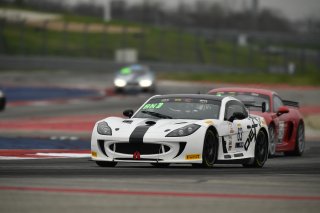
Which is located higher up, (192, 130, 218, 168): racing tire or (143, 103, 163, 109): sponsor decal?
(143, 103, 163, 109): sponsor decal

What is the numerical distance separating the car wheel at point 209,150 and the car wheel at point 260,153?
1.13 meters

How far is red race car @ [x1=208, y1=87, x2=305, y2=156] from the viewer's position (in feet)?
57.8

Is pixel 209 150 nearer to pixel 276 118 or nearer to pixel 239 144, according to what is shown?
pixel 239 144

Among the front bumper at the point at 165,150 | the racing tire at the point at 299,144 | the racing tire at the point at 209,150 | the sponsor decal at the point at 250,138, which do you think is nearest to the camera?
the front bumper at the point at 165,150

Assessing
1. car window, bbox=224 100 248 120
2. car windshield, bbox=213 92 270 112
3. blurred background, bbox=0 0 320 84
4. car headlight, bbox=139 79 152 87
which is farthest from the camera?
blurred background, bbox=0 0 320 84

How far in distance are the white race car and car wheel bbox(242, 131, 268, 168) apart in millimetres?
15

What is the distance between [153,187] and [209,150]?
3288 millimetres

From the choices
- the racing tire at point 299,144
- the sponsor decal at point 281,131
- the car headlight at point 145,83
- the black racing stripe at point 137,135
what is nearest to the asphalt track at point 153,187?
the black racing stripe at point 137,135

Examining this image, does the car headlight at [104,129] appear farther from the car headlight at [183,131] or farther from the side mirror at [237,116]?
the side mirror at [237,116]

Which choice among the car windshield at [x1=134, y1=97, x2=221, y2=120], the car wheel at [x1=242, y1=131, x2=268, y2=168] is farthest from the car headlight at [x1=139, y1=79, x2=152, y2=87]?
the car windshield at [x1=134, y1=97, x2=221, y2=120]

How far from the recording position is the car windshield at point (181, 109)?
14.2 metres

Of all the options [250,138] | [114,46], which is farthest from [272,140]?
[114,46]

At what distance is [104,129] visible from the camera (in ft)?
44.6

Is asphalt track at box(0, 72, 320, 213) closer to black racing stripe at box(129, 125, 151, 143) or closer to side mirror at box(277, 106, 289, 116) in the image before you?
black racing stripe at box(129, 125, 151, 143)
